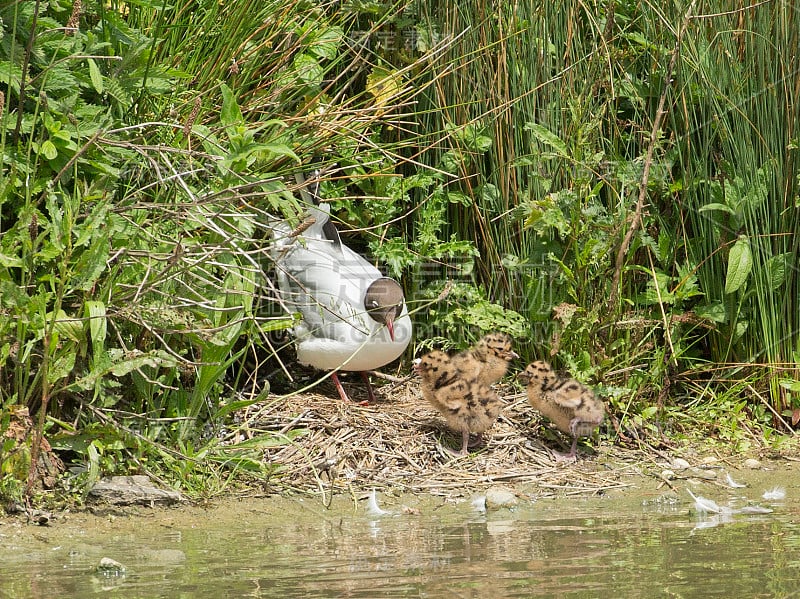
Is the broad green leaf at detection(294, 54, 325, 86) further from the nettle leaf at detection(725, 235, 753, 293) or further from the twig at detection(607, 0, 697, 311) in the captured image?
the nettle leaf at detection(725, 235, 753, 293)

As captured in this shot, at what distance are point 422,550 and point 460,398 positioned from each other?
1.41 m

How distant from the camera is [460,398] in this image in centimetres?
540

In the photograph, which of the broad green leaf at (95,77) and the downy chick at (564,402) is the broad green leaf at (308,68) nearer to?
the broad green leaf at (95,77)

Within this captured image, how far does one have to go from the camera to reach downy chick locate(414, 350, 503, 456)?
539cm

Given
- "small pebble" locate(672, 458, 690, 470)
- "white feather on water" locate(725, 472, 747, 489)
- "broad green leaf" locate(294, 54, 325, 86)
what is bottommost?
"small pebble" locate(672, 458, 690, 470)

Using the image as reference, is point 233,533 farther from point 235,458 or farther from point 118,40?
point 118,40

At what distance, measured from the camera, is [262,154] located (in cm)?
523

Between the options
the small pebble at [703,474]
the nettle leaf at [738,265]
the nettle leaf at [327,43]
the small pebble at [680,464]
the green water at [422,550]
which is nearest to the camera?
the green water at [422,550]

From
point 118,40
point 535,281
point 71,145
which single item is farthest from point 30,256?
point 535,281

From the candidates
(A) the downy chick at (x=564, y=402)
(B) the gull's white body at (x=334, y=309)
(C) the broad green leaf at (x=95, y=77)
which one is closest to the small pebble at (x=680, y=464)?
(A) the downy chick at (x=564, y=402)

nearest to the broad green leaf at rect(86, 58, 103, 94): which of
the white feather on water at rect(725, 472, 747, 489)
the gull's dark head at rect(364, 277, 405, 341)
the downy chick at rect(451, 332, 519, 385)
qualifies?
the gull's dark head at rect(364, 277, 405, 341)

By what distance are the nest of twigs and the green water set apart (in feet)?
0.63

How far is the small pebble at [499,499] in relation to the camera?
4887 mm

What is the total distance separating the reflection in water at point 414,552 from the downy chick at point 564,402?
507mm
